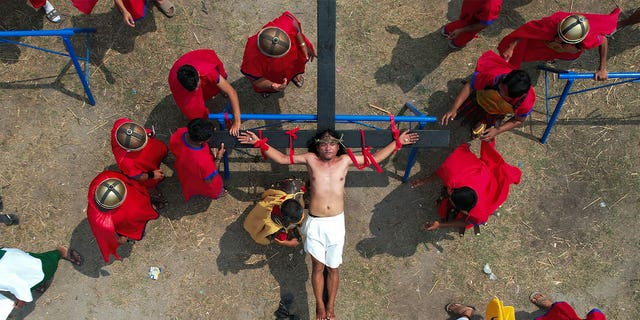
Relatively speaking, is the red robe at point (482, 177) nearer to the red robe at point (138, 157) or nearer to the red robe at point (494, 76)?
the red robe at point (494, 76)

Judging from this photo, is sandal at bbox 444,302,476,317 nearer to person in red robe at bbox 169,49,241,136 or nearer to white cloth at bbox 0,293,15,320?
person in red robe at bbox 169,49,241,136

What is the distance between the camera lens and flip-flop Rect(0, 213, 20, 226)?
594 cm

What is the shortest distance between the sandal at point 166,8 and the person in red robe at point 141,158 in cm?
201

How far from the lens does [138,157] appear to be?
5.22 metres

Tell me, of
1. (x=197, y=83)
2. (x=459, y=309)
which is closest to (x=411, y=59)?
(x=197, y=83)

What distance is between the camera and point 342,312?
6.02 metres

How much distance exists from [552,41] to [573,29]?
31cm

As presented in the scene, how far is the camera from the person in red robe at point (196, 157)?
15.9ft

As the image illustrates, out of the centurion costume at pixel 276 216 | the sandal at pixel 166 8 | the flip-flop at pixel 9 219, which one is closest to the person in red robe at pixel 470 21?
the centurion costume at pixel 276 216

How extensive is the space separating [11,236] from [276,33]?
190 inches

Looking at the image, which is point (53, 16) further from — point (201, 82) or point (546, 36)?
point (546, 36)

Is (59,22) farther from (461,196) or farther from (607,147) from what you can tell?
(607,147)

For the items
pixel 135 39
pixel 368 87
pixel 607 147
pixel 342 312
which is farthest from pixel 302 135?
pixel 607 147

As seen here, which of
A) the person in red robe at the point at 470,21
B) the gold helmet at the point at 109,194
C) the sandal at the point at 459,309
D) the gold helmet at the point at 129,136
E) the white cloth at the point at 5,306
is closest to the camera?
the gold helmet at the point at 109,194
